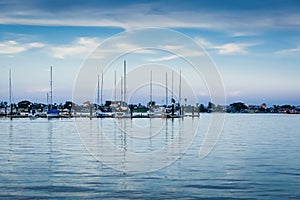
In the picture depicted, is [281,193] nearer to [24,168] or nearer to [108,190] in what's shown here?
[108,190]

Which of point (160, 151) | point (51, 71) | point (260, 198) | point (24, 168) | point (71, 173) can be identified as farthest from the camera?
point (51, 71)

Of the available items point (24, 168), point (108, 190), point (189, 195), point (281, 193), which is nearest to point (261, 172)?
point (281, 193)

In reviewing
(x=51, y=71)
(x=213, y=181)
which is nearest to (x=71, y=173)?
(x=213, y=181)

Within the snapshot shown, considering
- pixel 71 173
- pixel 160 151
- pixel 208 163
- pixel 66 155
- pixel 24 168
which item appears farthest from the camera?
pixel 160 151

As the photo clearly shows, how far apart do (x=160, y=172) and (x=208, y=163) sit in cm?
389

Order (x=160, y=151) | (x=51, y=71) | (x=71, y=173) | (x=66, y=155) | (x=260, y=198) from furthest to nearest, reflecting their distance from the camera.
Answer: (x=51, y=71), (x=160, y=151), (x=66, y=155), (x=71, y=173), (x=260, y=198)

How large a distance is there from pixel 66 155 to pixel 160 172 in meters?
8.41

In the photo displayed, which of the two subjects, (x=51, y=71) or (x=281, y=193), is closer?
(x=281, y=193)

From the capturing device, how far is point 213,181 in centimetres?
1992

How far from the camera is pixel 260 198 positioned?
1669cm

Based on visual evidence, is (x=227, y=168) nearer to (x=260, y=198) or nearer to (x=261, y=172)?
(x=261, y=172)

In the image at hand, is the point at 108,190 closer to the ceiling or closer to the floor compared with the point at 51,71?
closer to the floor

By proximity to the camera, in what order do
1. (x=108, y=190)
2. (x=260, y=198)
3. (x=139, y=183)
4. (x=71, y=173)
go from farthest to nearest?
(x=71, y=173), (x=139, y=183), (x=108, y=190), (x=260, y=198)

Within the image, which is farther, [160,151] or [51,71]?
[51,71]
